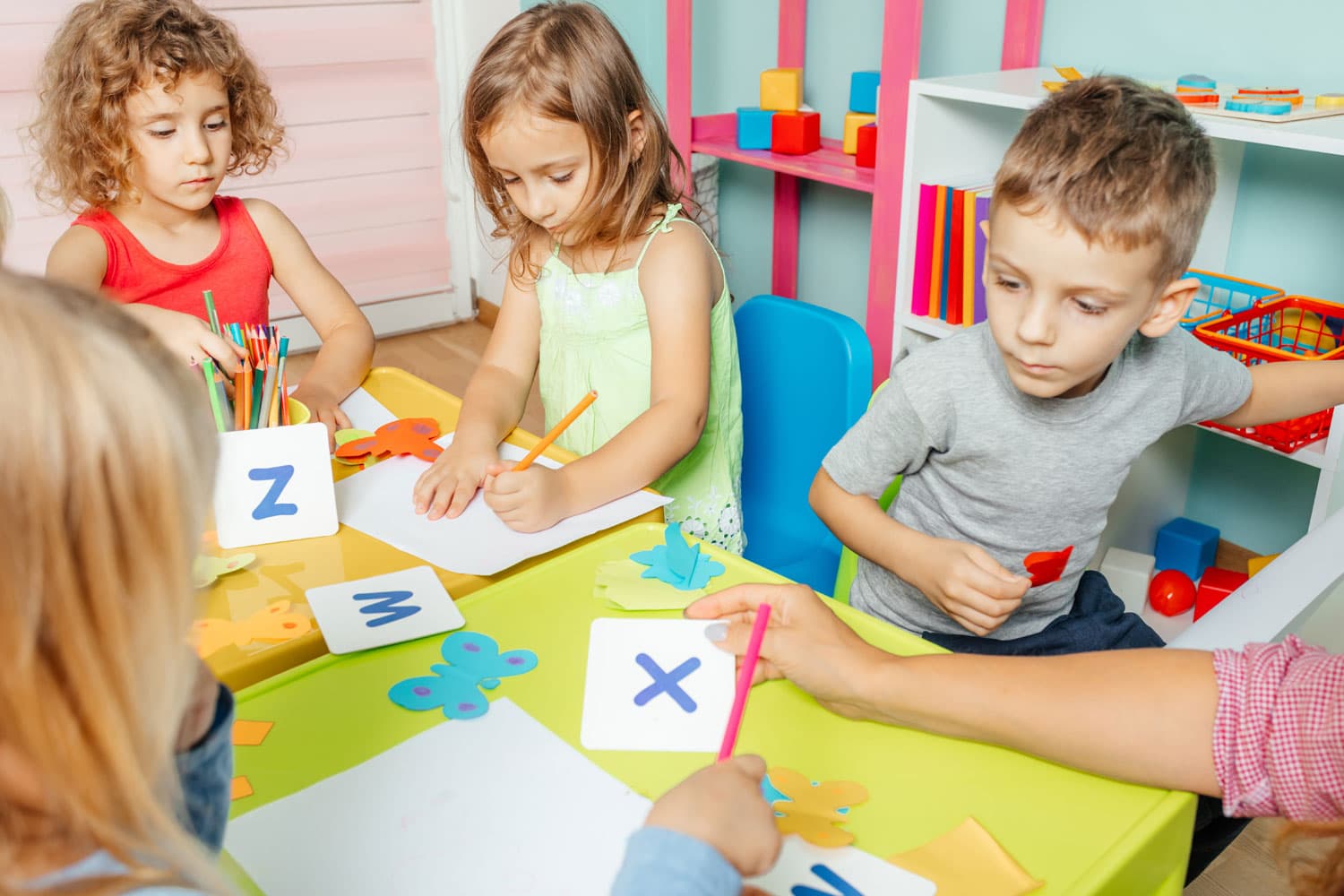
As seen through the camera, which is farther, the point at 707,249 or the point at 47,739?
the point at 707,249

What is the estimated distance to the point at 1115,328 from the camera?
3.07 feet

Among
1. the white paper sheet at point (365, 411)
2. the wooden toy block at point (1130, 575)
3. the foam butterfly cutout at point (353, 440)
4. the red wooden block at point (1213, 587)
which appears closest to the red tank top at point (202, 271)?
the white paper sheet at point (365, 411)

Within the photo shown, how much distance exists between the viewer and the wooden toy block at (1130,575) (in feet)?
6.43

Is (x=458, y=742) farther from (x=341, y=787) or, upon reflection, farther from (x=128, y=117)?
(x=128, y=117)

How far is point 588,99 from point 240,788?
829 millimetres

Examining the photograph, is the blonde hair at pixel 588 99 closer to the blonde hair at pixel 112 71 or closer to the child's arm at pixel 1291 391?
the blonde hair at pixel 112 71

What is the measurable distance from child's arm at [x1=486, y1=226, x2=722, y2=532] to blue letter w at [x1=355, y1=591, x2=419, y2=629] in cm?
15

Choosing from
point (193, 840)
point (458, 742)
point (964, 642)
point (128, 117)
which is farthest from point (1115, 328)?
point (128, 117)

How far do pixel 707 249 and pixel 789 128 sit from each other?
46.0 inches

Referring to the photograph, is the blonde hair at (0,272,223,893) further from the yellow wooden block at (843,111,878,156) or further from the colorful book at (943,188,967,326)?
the yellow wooden block at (843,111,878,156)

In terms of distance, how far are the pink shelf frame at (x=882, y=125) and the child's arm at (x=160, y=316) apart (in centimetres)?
118

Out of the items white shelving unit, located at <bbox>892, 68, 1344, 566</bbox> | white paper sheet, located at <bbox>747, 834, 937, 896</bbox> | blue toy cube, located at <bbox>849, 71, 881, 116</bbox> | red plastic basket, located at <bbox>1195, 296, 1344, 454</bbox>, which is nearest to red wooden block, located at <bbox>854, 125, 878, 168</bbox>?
blue toy cube, located at <bbox>849, 71, 881, 116</bbox>

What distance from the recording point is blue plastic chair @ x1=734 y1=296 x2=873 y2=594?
1.34 m

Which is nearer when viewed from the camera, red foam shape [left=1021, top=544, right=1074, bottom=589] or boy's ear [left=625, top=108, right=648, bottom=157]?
red foam shape [left=1021, top=544, right=1074, bottom=589]
